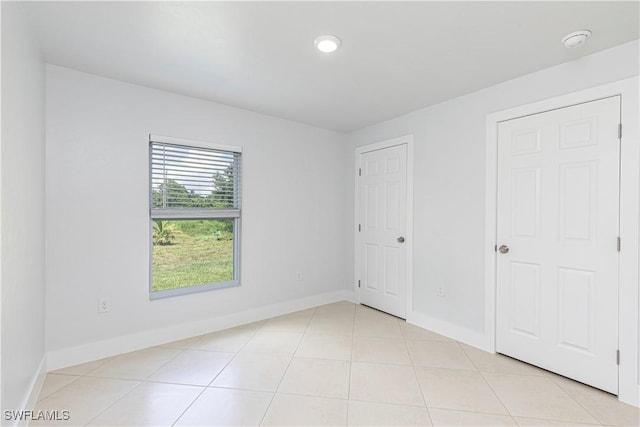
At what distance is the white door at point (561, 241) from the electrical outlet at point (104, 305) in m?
3.35

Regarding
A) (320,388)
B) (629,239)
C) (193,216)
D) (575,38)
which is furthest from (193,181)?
(629,239)

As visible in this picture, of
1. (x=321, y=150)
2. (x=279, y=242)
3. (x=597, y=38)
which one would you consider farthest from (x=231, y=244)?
(x=597, y=38)

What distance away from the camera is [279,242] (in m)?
3.73

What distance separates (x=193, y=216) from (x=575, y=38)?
3.30 meters

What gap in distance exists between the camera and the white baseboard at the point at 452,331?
9.07ft

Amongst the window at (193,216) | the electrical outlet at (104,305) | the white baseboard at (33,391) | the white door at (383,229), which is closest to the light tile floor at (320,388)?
the white baseboard at (33,391)

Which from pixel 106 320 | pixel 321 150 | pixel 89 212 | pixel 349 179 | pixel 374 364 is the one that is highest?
pixel 321 150

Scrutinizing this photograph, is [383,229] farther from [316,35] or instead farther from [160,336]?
[160,336]

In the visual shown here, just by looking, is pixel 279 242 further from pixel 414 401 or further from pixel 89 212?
pixel 414 401

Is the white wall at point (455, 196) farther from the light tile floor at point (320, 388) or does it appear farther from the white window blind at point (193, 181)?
the white window blind at point (193, 181)

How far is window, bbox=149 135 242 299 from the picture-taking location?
2.91 metres

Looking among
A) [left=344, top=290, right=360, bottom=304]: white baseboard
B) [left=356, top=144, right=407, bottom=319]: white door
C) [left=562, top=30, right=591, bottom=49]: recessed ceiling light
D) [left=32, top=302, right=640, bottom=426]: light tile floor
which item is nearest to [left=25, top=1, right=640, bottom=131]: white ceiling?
[left=562, top=30, right=591, bottom=49]: recessed ceiling light

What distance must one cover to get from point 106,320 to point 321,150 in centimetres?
296

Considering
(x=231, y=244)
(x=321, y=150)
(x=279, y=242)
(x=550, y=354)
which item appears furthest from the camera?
(x=321, y=150)
